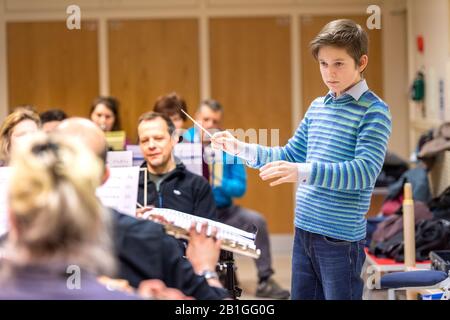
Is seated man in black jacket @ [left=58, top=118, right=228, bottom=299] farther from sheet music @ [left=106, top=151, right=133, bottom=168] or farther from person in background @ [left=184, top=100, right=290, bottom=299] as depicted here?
person in background @ [left=184, top=100, right=290, bottom=299]

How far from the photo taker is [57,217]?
1791 mm

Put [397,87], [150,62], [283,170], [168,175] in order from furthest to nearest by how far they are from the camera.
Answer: [150,62], [397,87], [168,175], [283,170]

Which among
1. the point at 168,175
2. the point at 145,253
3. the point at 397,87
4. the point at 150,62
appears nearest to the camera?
the point at 145,253

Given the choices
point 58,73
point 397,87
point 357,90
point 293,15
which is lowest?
point 357,90

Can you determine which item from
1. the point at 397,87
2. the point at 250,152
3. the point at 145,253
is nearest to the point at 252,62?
the point at 397,87

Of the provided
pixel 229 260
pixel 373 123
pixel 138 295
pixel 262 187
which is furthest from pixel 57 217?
pixel 262 187

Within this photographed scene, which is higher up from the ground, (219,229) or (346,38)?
(346,38)

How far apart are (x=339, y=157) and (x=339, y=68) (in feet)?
0.88

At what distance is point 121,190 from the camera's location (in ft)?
8.18

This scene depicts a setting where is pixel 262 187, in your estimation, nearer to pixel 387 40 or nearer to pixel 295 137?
pixel 387 40

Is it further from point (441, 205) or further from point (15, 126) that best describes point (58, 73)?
point (15, 126)

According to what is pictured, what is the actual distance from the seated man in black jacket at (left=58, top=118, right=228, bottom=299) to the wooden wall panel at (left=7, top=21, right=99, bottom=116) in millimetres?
4810

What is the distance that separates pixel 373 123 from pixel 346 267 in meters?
0.46

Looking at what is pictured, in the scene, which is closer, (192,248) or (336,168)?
(192,248)
